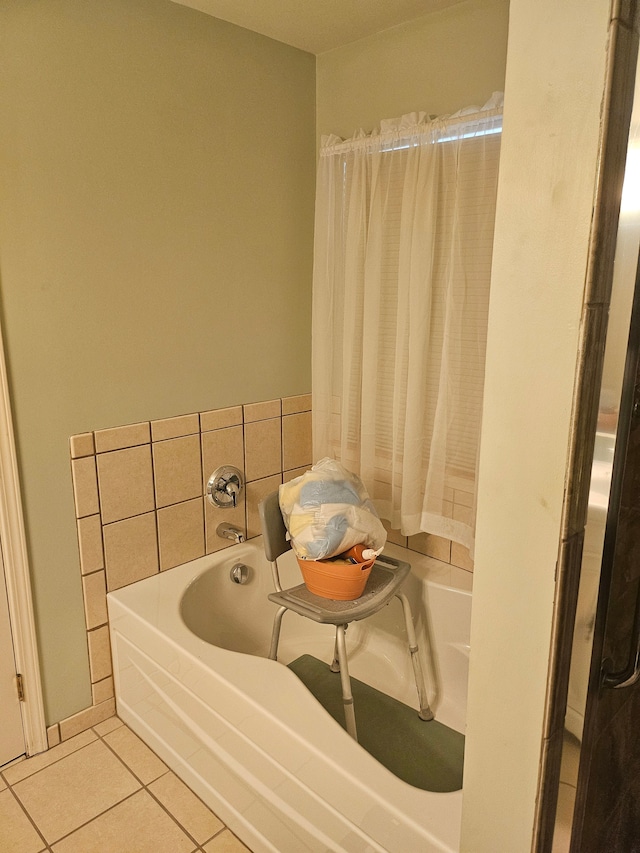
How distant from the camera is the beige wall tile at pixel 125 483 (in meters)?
1.84

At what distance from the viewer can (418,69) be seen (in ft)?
6.31

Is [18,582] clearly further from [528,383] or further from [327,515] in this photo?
[528,383]

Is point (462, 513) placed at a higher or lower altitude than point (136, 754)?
higher

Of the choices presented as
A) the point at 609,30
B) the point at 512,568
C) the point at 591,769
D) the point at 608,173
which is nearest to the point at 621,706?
the point at 591,769

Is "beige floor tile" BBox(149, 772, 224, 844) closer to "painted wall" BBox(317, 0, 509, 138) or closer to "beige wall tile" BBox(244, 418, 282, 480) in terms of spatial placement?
"beige wall tile" BBox(244, 418, 282, 480)

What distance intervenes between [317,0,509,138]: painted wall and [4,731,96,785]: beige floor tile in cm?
224

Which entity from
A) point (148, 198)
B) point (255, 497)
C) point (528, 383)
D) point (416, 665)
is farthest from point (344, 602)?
point (148, 198)

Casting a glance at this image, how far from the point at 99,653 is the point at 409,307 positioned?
4.94 feet

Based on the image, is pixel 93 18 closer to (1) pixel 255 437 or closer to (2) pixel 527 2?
(1) pixel 255 437

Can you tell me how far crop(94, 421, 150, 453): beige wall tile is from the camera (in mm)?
1814

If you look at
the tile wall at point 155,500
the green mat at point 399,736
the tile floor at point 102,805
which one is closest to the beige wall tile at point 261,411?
the tile wall at point 155,500

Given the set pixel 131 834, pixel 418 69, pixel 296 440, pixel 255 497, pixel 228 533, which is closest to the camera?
pixel 131 834

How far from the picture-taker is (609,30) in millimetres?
530

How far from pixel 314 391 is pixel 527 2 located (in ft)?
5.89
